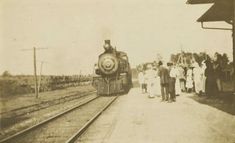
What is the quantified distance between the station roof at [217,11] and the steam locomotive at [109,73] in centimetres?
906

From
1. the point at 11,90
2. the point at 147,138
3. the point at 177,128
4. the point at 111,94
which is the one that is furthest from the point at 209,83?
the point at 11,90

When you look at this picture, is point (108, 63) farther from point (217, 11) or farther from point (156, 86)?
point (217, 11)

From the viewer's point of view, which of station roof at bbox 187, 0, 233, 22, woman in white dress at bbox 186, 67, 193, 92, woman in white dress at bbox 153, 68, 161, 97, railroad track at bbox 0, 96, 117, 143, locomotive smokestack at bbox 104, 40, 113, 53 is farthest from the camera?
locomotive smokestack at bbox 104, 40, 113, 53

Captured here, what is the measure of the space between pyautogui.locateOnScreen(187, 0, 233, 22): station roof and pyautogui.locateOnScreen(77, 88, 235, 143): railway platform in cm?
275

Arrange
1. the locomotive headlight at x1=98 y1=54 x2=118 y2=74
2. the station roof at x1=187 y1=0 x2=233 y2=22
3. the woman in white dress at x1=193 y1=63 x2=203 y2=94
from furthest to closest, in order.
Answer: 1. the locomotive headlight at x1=98 y1=54 x2=118 y2=74
2. the woman in white dress at x1=193 y1=63 x2=203 y2=94
3. the station roof at x1=187 y1=0 x2=233 y2=22

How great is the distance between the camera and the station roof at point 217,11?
36.9 ft

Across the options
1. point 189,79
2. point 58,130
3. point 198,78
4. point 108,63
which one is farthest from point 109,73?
point 58,130

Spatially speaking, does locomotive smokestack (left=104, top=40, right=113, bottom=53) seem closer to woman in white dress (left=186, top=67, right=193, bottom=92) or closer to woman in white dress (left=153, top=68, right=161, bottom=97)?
woman in white dress (left=153, top=68, right=161, bottom=97)

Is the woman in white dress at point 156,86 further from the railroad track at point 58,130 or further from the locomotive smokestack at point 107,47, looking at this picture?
the railroad track at point 58,130

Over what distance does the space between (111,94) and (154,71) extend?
6620mm

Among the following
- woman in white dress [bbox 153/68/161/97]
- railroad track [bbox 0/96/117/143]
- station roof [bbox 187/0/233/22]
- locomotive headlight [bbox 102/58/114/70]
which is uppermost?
station roof [bbox 187/0/233/22]

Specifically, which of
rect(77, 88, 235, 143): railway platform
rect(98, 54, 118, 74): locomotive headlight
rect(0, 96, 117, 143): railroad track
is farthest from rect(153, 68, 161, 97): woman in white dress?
rect(77, 88, 235, 143): railway platform

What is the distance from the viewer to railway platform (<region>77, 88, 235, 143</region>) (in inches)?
317

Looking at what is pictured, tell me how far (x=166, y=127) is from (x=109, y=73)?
43.2 feet
